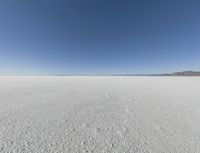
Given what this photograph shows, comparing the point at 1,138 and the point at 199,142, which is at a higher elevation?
the point at 1,138

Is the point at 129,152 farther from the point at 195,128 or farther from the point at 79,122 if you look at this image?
the point at 195,128

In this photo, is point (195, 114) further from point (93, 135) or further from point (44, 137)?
point (44, 137)

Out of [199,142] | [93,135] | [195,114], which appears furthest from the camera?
[195,114]

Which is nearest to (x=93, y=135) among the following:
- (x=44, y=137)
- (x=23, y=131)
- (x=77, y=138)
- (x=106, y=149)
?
(x=77, y=138)

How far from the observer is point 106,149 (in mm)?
1712

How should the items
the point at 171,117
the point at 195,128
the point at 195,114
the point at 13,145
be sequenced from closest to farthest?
the point at 13,145 → the point at 195,128 → the point at 171,117 → the point at 195,114

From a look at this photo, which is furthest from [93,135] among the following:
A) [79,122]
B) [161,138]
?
[161,138]

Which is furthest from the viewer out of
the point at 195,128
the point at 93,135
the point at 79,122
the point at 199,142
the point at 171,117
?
the point at 171,117

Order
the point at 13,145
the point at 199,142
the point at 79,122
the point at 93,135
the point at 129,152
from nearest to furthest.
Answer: the point at 129,152 < the point at 13,145 < the point at 199,142 < the point at 93,135 < the point at 79,122

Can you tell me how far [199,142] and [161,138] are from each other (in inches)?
24.2

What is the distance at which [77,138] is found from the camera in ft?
6.51

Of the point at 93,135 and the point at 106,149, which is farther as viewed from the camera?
the point at 93,135

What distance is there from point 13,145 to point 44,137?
45cm

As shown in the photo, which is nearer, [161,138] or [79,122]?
[161,138]
